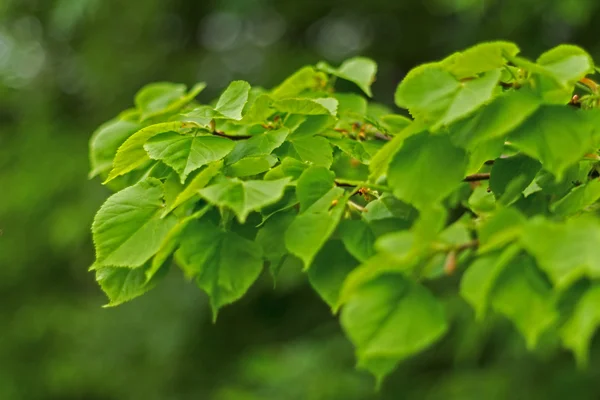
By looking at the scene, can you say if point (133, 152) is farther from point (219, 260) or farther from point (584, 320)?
point (584, 320)

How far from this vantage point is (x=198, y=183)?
3.12ft

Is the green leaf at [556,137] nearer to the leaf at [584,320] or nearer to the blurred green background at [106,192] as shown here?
the leaf at [584,320]

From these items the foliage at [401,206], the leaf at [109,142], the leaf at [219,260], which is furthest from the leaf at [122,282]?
the leaf at [109,142]

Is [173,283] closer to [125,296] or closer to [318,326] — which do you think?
[318,326]

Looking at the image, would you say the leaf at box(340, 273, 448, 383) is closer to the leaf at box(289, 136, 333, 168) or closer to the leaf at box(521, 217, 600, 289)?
the leaf at box(521, 217, 600, 289)

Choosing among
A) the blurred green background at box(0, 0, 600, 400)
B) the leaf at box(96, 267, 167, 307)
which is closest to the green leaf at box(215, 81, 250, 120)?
the leaf at box(96, 267, 167, 307)

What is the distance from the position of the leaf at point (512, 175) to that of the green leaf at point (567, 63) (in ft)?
0.54

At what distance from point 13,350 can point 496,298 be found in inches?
189

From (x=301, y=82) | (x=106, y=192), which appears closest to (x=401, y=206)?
(x=301, y=82)

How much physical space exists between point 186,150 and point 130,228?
0.12 meters

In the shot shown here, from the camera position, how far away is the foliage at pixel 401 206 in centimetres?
75

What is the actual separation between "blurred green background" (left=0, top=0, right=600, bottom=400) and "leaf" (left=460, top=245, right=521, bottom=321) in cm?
324

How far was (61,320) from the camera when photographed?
4836 mm

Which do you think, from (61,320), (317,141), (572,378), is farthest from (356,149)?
(61,320)
